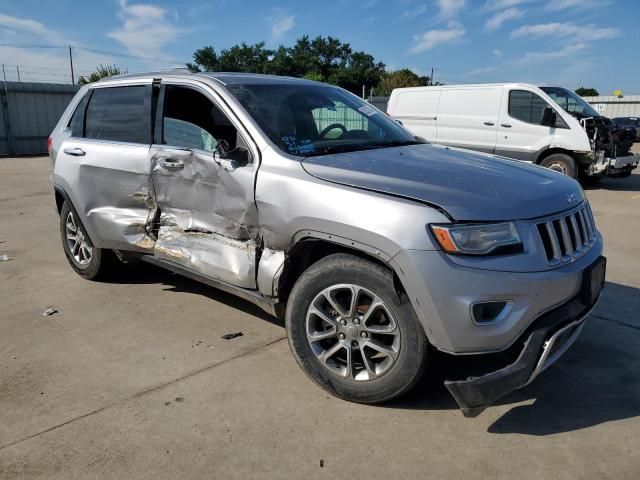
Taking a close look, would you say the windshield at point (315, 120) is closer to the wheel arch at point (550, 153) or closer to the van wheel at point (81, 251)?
the van wheel at point (81, 251)

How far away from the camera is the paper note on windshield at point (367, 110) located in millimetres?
4192

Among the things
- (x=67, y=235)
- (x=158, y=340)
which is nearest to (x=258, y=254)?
(x=158, y=340)

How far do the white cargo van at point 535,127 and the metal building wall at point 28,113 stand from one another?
16.2 meters

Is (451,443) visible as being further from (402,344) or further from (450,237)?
(450,237)

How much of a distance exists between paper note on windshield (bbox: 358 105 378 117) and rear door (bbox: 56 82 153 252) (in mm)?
1637

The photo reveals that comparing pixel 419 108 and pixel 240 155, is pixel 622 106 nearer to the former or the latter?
pixel 419 108

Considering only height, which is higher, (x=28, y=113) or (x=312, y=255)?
(x=28, y=113)

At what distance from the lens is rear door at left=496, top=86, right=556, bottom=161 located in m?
10.6

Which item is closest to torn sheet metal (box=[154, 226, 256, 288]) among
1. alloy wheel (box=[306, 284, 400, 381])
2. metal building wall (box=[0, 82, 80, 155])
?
alloy wheel (box=[306, 284, 400, 381])

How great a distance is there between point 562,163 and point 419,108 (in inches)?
135

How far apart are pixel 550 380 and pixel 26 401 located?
3.05 meters

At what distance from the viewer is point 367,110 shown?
4.27 meters

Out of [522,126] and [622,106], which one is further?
[622,106]

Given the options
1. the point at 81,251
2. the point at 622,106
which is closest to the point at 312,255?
the point at 81,251
